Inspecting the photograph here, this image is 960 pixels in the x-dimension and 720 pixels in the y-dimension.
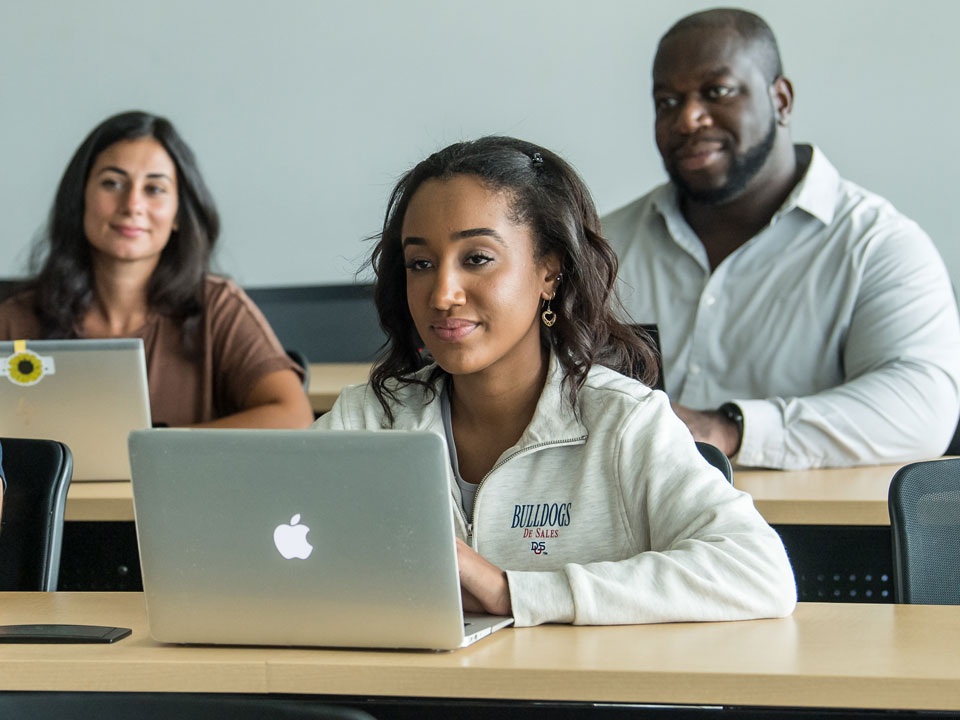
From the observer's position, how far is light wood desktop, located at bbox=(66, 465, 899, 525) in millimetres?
1916

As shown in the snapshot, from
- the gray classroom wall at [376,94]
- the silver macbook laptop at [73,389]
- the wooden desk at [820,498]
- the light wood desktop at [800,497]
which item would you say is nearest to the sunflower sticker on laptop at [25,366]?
the silver macbook laptop at [73,389]

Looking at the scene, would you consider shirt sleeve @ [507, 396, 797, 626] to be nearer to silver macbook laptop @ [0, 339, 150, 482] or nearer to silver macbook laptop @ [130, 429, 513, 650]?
silver macbook laptop @ [130, 429, 513, 650]

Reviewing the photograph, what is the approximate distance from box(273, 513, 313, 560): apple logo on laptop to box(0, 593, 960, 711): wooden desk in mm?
104

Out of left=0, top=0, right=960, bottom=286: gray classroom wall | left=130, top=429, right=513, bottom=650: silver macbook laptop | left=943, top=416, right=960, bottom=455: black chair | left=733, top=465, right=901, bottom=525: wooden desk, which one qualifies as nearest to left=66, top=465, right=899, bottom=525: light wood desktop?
left=733, top=465, right=901, bottom=525: wooden desk

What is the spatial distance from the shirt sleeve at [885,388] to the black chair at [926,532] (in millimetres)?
661

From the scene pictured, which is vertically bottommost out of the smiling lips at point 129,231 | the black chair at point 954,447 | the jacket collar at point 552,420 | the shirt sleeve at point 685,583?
the black chair at point 954,447

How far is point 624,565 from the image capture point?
127 cm

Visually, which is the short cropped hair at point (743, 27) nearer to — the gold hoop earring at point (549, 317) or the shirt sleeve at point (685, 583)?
the gold hoop earring at point (549, 317)

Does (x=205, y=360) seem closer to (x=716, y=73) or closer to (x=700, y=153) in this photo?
(x=700, y=153)

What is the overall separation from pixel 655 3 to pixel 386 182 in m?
1.04

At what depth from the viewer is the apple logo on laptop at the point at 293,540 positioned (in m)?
1.12

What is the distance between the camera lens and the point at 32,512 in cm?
167

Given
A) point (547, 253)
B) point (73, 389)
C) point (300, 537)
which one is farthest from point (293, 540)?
point (73, 389)

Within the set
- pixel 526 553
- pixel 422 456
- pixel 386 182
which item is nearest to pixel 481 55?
pixel 386 182
